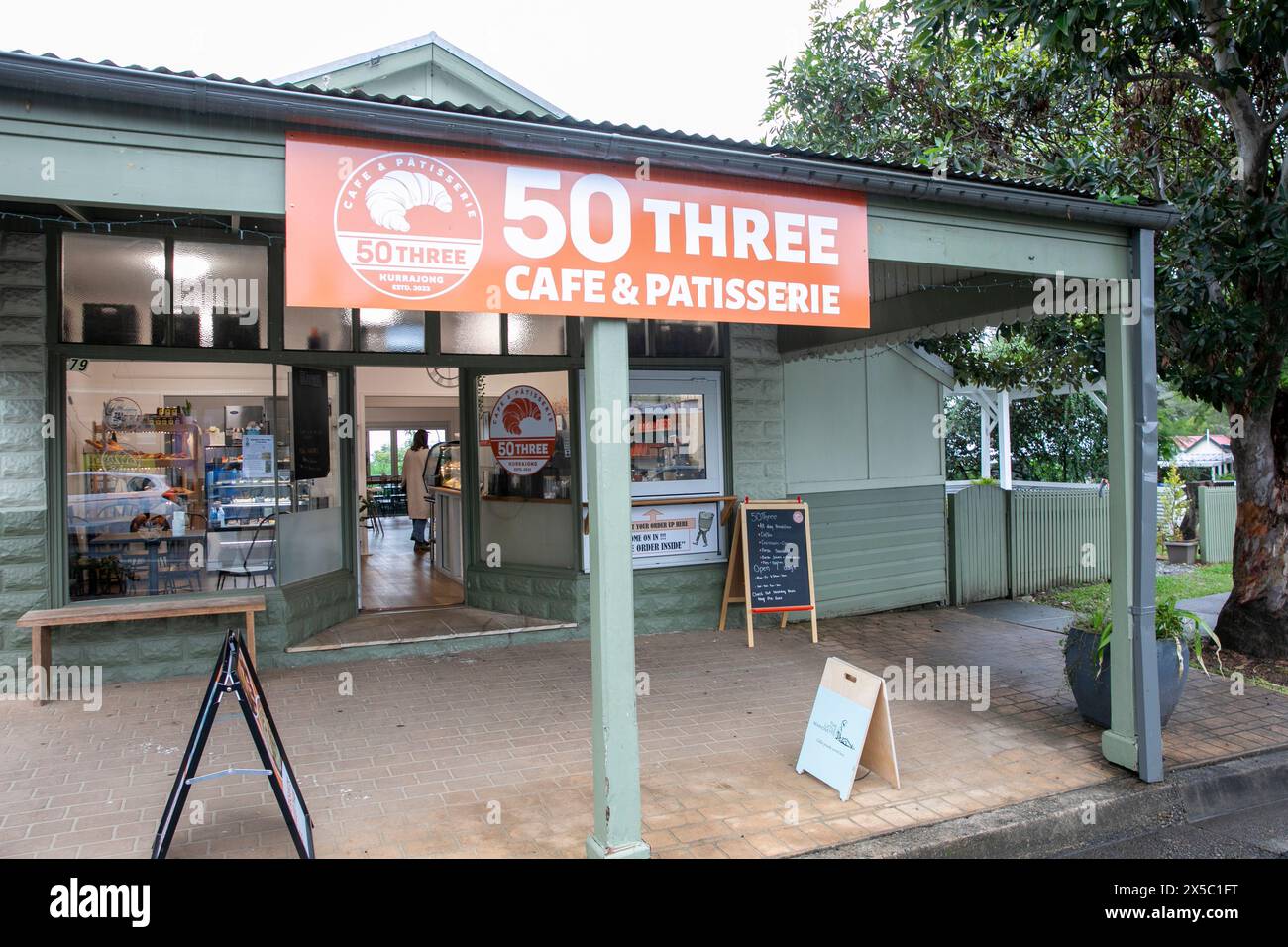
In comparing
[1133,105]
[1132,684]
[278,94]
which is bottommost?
[1132,684]

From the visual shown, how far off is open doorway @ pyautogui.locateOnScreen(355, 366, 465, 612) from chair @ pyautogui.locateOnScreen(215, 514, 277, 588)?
1.33 m

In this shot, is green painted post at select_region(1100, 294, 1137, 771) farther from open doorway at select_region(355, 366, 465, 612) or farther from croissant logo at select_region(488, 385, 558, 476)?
open doorway at select_region(355, 366, 465, 612)

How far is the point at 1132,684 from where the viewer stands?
202 inches

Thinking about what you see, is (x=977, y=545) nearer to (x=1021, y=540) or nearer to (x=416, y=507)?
(x=1021, y=540)

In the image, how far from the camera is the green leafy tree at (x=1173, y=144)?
21.7 feet

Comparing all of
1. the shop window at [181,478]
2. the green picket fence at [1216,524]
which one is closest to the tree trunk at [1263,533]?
the green picket fence at [1216,524]

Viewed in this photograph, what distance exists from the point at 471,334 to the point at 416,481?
15.8 feet

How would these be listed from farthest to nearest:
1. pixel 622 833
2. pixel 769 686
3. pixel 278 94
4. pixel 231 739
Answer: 1. pixel 769 686
2. pixel 231 739
3. pixel 622 833
4. pixel 278 94

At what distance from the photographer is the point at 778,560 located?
8.38 meters

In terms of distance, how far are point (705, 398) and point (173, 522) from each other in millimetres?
4773

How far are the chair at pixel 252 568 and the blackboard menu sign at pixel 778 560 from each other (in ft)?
13.5

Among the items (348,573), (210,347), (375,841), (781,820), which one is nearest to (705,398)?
(348,573)

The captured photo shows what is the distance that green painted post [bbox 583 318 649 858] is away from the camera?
12.6 ft

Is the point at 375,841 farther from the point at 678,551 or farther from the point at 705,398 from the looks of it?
the point at 705,398
